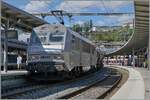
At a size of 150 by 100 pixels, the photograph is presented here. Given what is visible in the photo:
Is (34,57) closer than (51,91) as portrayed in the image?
No

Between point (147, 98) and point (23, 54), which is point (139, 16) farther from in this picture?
point (23, 54)

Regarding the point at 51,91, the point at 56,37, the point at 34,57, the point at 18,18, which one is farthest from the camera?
the point at 18,18

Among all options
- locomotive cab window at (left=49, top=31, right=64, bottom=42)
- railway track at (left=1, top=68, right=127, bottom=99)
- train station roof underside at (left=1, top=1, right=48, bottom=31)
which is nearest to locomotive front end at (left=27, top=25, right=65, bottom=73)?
locomotive cab window at (left=49, top=31, right=64, bottom=42)

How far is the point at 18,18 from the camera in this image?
108 ft

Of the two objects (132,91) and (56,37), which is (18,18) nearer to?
(56,37)

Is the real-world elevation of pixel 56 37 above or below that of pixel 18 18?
below

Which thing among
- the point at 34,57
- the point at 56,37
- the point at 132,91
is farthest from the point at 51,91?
the point at 56,37

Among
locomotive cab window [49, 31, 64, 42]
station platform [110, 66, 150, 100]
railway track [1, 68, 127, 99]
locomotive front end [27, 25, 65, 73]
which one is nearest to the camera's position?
station platform [110, 66, 150, 100]

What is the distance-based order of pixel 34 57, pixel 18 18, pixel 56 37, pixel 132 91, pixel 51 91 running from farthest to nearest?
pixel 18 18, pixel 56 37, pixel 34 57, pixel 51 91, pixel 132 91

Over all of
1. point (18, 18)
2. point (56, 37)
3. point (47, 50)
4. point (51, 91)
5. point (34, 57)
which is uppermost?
point (18, 18)

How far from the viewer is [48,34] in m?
25.2

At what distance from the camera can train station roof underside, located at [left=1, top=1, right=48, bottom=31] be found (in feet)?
96.6

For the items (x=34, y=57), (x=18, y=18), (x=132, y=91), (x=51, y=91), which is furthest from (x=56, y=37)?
(x=18, y=18)

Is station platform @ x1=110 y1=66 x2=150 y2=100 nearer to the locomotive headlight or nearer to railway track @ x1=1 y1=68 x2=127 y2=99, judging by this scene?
railway track @ x1=1 y1=68 x2=127 y2=99
